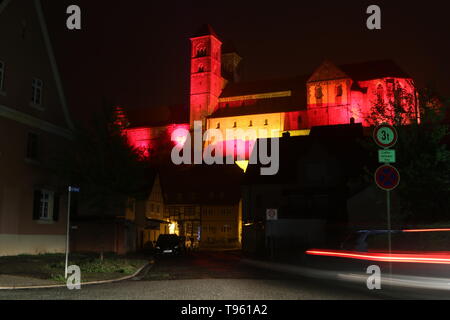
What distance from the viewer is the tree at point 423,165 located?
2291cm

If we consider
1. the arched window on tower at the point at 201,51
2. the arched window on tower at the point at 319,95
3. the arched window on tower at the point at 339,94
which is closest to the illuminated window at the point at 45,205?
the arched window on tower at the point at 339,94

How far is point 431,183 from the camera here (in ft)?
75.0

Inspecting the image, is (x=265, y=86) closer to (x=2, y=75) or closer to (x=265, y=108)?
(x=265, y=108)

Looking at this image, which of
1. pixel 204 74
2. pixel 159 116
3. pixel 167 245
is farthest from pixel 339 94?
pixel 167 245

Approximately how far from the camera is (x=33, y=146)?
1092 inches

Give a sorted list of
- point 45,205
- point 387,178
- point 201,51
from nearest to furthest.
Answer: point 387,178, point 45,205, point 201,51

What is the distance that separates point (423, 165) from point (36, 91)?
20.1m

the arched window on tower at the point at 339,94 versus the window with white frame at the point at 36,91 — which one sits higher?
the arched window on tower at the point at 339,94

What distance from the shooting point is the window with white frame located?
90.5 feet

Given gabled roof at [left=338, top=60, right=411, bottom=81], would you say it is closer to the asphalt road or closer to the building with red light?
the building with red light

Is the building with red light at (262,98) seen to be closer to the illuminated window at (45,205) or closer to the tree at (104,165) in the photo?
the tree at (104,165)

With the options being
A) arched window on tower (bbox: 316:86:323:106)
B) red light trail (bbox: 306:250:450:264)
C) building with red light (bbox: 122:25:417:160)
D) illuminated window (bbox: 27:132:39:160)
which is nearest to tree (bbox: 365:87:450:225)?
red light trail (bbox: 306:250:450:264)
